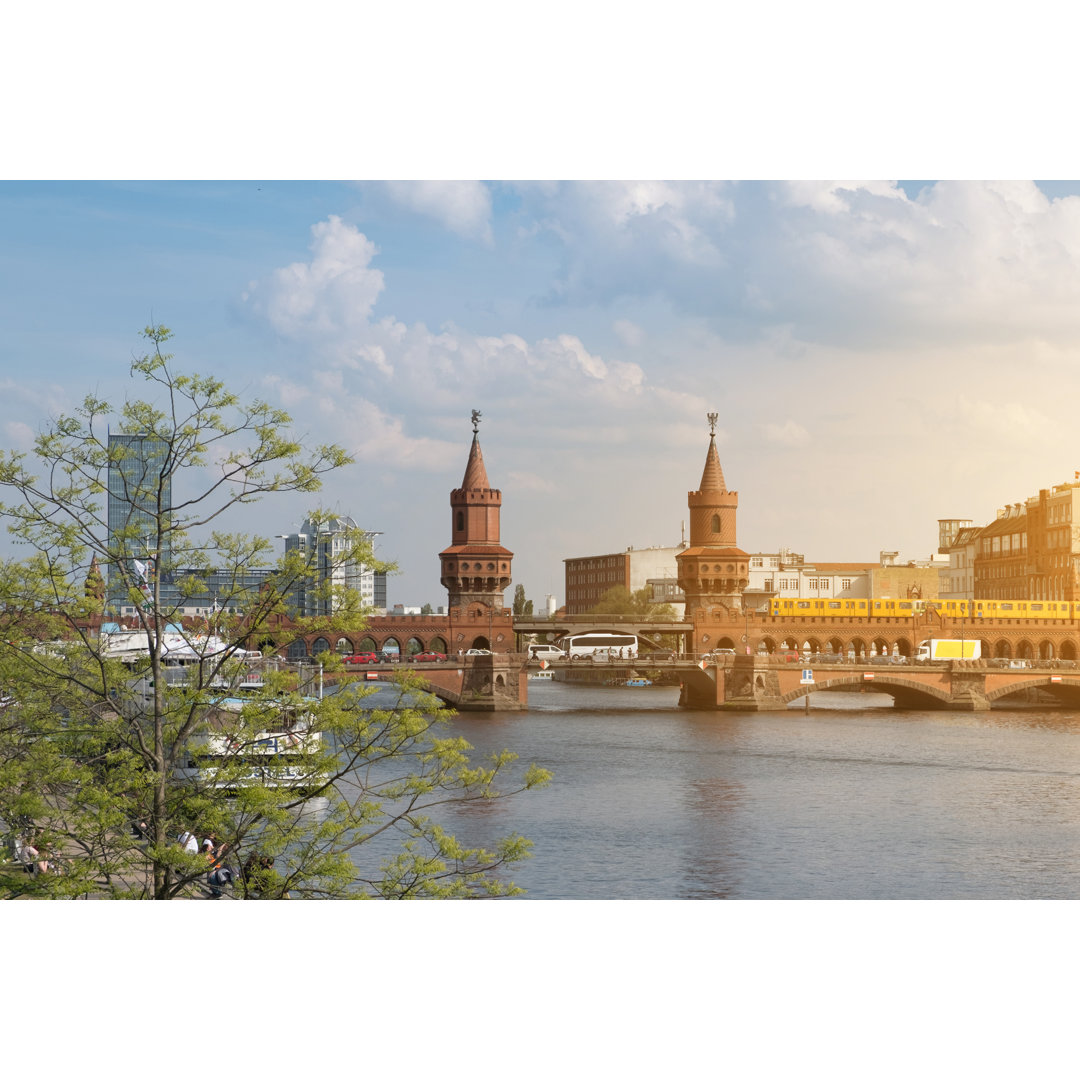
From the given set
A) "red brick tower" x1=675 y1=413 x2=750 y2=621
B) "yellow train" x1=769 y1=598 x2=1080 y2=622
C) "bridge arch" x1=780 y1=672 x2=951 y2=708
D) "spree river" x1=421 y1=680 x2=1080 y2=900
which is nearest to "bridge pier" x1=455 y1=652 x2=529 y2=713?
"spree river" x1=421 y1=680 x2=1080 y2=900

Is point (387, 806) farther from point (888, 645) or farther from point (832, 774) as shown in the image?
point (888, 645)

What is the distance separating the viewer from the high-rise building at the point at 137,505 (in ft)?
40.3

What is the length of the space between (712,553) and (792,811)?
178 ft

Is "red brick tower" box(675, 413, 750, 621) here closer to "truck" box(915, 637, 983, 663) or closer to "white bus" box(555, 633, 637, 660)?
"white bus" box(555, 633, 637, 660)

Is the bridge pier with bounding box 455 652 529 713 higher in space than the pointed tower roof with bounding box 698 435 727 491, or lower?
lower

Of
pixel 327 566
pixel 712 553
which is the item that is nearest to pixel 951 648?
pixel 712 553

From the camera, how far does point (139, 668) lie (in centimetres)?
1267

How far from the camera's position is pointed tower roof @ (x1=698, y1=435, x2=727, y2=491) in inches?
3536

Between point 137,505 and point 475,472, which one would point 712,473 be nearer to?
point 475,472

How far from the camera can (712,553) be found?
88188mm

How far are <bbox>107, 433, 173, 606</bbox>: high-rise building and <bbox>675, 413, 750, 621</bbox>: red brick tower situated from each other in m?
75.1

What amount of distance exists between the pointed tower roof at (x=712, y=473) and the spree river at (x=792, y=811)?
98.4 feet

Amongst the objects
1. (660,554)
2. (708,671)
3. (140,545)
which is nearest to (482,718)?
(708,671)

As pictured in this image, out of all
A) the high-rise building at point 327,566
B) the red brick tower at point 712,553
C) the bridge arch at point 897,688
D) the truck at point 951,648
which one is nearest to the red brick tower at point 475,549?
the red brick tower at point 712,553
